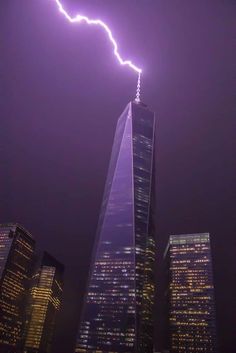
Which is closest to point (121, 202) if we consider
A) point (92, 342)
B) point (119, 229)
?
point (119, 229)

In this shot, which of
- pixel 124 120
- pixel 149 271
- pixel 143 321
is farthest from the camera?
pixel 124 120

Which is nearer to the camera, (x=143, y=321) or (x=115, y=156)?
(x=143, y=321)

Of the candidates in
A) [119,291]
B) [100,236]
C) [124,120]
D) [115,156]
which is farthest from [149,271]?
[124,120]

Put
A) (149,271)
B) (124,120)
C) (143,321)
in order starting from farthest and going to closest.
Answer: (124,120) → (149,271) → (143,321)

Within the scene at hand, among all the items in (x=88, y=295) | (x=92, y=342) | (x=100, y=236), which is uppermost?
(x=100, y=236)

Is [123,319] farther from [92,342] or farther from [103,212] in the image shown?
[103,212]

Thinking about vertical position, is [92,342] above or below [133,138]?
below
